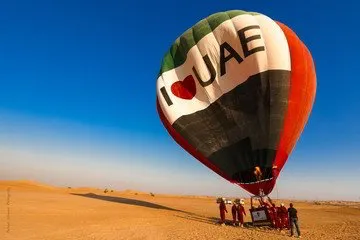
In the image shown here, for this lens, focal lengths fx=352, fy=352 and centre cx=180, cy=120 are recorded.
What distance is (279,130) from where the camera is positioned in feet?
62.3

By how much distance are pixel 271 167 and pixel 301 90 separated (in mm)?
4660

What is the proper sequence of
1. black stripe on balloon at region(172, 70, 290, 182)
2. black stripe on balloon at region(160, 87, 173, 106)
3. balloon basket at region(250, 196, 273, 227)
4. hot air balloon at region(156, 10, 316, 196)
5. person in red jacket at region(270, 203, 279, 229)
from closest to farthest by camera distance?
person in red jacket at region(270, 203, 279, 229) → balloon basket at region(250, 196, 273, 227) → black stripe on balloon at region(172, 70, 290, 182) → hot air balloon at region(156, 10, 316, 196) → black stripe on balloon at region(160, 87, 173, 106)

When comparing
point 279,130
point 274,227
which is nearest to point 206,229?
point 274,227

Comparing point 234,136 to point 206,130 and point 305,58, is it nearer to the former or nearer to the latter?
point 206,130

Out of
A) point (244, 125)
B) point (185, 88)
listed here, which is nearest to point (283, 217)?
point (244, 125)

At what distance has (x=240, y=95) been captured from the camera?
19.8m

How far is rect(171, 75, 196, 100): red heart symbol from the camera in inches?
834

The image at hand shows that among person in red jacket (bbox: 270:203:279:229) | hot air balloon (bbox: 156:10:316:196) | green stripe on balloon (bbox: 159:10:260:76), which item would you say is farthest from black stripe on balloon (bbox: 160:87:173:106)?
person in red jacket (bbox: 270:203:279:229)

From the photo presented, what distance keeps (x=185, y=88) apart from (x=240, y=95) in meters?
3.51

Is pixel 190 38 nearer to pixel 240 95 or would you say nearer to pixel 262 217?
pixel 240 95

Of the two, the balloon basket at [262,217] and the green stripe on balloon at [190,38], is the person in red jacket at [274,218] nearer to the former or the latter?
the balloon basket at [262,217]

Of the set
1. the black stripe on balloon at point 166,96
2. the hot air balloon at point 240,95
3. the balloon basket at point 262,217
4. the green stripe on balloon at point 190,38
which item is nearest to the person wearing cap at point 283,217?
the balloon basket at point 262,217

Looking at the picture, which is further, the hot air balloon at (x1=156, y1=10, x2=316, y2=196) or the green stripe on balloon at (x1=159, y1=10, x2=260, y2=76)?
the green stripe on balloon at (x1=159, y1=10, x2=260, y2=76)

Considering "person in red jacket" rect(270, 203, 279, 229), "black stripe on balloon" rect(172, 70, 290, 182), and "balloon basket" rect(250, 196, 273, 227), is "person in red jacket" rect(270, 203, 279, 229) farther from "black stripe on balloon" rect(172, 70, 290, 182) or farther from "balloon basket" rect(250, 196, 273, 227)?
"black stripe on balloon" rect(172, 70, 290, 182)
